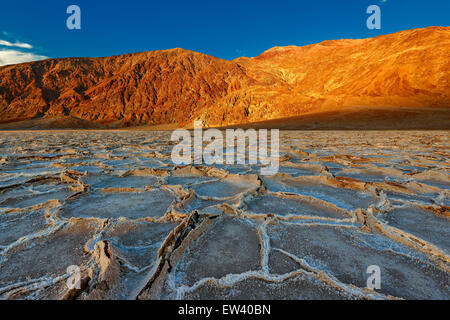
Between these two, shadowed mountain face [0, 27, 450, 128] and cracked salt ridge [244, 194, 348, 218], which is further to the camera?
shadowed mountain face [0, 27, 450, 128]

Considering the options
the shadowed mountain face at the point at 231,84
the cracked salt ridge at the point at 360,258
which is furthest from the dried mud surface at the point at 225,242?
the shadowed mountain face at the point at 231,84

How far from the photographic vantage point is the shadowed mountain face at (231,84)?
77.3ft

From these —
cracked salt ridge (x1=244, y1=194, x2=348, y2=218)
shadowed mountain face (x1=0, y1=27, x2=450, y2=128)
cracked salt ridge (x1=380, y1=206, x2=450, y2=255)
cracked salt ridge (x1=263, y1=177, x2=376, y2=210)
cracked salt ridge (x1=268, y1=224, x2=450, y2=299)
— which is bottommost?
cracked salt ridge (x1=268, y1=224, x2=450, y2=299)

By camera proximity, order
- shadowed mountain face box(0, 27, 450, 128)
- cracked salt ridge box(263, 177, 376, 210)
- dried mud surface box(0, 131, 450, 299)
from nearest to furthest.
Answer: dried mud surface box(0, 131, 450, 299) → cracked salt ridge box(263, 177, 376, 210) → shadowed mountain face box(0, 27, 450, 128)

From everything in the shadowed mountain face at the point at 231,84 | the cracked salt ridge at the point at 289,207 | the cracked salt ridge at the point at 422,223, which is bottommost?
the cracked salt ridge at the point at 422,223

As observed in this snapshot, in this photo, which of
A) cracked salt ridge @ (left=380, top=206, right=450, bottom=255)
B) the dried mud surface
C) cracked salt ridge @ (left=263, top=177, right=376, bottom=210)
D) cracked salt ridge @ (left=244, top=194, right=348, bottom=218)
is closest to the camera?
the dried mud surface

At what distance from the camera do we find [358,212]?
1565mm

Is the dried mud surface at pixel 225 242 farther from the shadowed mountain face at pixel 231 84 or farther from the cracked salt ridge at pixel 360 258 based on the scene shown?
the shadowed mountain face at pixel 231 84

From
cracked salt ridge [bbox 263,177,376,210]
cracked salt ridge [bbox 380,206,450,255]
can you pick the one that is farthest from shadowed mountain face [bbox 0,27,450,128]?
cracked salt ridge [bbox 380,206,450,255]

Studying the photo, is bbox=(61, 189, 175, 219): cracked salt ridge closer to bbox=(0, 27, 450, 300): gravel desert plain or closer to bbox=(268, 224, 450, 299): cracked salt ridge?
bbox=(0, 27, 450, 300): gravel desert plain

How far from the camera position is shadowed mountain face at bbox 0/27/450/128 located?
23547 millimetres

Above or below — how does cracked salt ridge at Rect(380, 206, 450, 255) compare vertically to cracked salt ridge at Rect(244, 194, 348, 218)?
below

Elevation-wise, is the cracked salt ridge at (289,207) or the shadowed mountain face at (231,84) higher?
the shadowed mountain face at (231,84)

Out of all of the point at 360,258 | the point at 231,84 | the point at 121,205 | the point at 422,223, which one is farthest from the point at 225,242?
the point at 231,84
